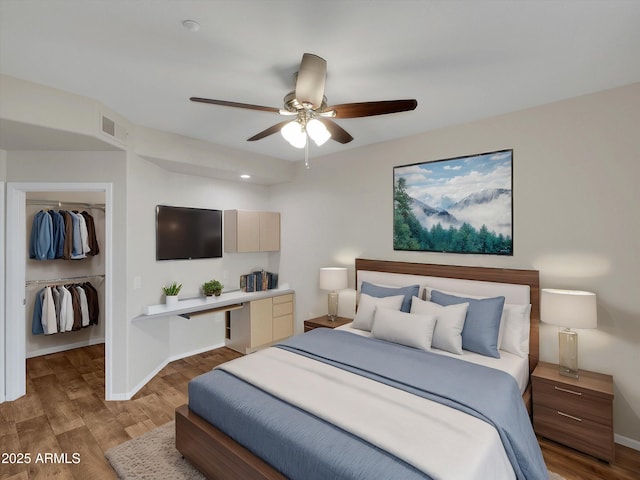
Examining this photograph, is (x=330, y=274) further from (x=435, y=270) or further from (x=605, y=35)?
(x=605, y=35)

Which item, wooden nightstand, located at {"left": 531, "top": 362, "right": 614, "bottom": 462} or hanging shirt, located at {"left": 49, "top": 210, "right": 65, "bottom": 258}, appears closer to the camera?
wooden nightstand, located at {"left": 531, "top": 362, "right": 614, "bottom": 462}

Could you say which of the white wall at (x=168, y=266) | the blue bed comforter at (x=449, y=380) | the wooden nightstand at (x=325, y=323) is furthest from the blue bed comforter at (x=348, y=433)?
the white wall at (x=168, y=266)

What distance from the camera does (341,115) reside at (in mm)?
2139

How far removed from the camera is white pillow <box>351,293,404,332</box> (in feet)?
10.1

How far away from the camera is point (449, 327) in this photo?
256 centimetres

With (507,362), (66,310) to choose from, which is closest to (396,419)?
(507,362)

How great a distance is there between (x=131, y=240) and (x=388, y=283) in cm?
272

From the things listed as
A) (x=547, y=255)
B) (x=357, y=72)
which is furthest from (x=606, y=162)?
(x=357, y=72)

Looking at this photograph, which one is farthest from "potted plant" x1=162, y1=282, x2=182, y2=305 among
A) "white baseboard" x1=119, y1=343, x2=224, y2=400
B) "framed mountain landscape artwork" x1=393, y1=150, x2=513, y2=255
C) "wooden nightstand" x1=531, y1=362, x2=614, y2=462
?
"wooden nightstand" x1=531, y1=362, x2=614, y2=462

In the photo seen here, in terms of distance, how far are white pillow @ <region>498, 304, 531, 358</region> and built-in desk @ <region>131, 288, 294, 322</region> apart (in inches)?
112

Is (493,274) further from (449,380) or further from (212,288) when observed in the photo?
(212,288)

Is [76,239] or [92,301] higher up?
[76,239]

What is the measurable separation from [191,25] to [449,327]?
8.78 feet

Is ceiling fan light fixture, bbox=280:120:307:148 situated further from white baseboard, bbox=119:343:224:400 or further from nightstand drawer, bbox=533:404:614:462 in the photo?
white baseboard, bbox=119:343:224:400
